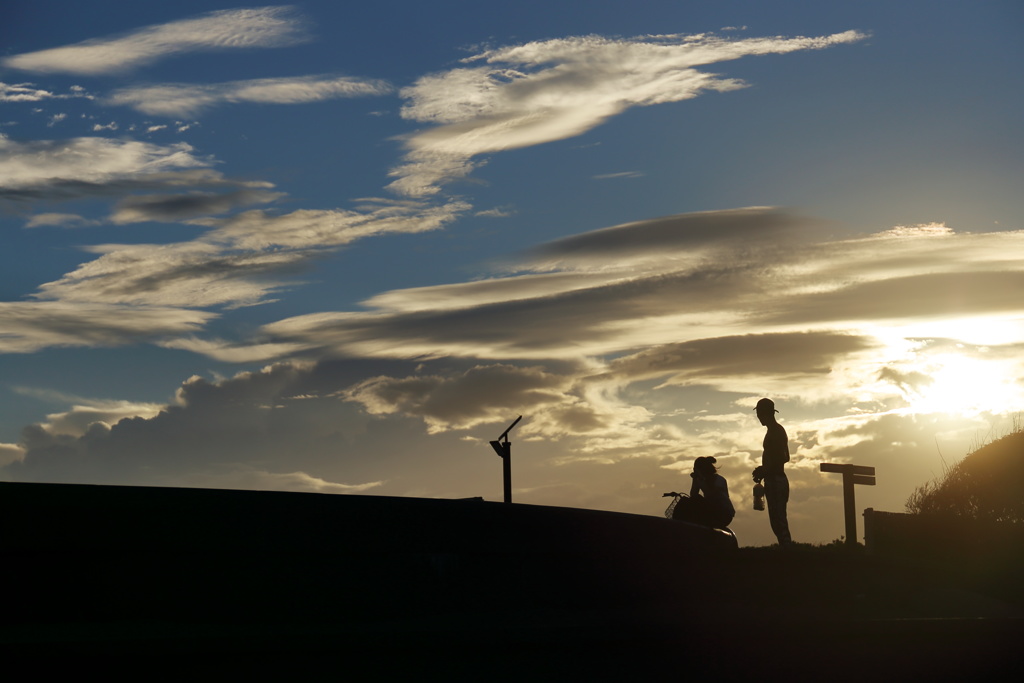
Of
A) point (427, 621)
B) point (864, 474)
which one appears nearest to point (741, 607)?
point (427, 621)

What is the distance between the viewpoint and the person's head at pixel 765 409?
12578 millimetres

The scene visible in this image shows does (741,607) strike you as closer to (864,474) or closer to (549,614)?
(549,614)

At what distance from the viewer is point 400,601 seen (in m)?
8.03

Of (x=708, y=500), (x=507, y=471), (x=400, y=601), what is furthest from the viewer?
(x=507, y=471)

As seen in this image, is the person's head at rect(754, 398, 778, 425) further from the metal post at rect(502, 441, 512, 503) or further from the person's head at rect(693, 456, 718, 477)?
the metal post at rect(502, 441, 512, 503)

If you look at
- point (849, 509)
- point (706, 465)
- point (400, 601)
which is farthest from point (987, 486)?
point (400, 601)

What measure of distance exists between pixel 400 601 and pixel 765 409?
6.11m

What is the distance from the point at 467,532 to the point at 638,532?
1.87 m

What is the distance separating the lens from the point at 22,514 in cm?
704

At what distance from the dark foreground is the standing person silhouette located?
257 cm

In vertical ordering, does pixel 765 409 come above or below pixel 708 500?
above

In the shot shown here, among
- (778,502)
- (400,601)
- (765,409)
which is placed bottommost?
(400,601)

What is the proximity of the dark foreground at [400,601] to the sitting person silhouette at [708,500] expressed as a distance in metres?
3.00

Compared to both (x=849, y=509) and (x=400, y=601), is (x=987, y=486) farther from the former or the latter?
(x=400, y=601)
